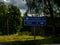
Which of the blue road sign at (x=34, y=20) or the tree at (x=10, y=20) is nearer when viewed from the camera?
the blue road sign at (x=34, y=20)

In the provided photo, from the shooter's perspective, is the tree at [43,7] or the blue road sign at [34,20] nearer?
the blue road sign at [34,20]

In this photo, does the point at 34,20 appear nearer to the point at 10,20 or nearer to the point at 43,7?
the point at 43,7

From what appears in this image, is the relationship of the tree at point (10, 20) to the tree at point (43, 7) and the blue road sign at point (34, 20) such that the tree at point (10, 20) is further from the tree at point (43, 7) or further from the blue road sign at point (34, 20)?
the blue road sign at point (34, 20)

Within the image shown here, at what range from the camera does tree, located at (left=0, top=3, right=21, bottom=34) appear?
70037 mm

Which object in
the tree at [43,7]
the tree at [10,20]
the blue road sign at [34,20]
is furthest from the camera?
the tree at [10,20]

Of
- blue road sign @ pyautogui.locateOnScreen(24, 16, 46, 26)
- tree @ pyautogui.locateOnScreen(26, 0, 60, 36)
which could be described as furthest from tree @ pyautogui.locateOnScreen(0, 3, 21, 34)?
blue road sign @ pyautogui.locateOnScreen(24, 16, 46, 26)

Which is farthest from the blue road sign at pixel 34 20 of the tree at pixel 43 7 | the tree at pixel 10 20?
the tree at pixel 10 20

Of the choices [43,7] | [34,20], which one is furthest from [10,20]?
[34,20]

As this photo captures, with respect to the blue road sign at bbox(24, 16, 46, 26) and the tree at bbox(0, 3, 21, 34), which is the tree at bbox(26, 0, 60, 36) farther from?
the tree at bbox(0, 3, 21, 34)

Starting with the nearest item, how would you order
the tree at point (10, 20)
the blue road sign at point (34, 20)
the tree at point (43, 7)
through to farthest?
the blue road sign at point (34, 20) < the tree at point (43, 7) < the tree at point (10, 20)

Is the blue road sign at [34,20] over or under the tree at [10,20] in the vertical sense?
over

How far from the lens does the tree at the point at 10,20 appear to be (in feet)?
230

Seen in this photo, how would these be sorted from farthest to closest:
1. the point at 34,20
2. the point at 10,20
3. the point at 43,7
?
the point at 10,20, the point at 43,7, the point at 34,20

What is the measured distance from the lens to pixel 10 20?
236ft
